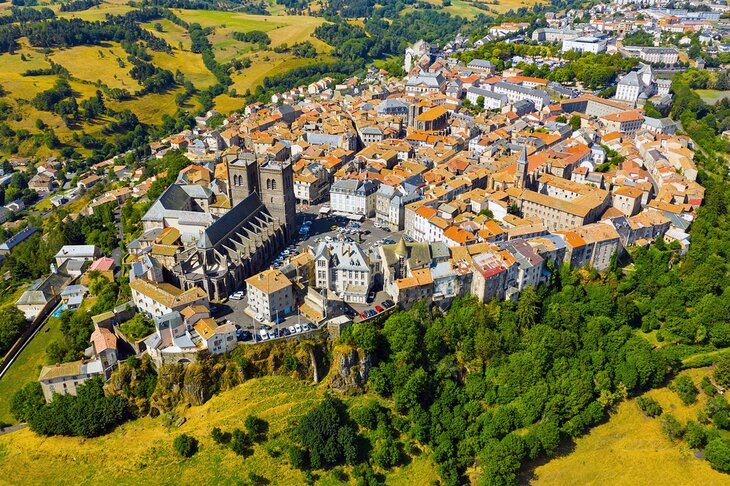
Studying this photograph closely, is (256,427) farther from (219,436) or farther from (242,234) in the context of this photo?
(242,234)

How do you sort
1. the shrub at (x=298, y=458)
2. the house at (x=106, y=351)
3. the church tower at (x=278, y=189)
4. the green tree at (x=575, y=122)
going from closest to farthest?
the shrub at (x=298, y=458), the house at (x=106, y=351), the church tower at (x=278, y=189), the green tree at (x=575, y=122)

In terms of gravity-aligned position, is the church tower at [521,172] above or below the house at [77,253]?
above

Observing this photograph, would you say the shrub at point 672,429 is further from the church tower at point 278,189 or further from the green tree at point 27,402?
the green tree at point 27,402

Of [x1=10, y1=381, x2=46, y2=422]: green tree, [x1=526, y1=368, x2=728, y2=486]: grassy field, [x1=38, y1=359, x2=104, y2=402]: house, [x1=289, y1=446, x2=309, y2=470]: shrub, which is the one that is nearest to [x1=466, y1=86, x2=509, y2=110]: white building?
[x1=526, y1=368, x2=728, y2=486]: grassy field

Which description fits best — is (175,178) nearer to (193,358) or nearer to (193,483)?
(193,358)

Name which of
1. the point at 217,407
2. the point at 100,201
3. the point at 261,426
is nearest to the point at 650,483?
the point at 261,426

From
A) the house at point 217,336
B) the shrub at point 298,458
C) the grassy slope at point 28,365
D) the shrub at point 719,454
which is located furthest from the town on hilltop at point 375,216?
the shrub at point 719,454

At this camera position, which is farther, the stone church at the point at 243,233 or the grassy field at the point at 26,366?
the stone church at the point at 243,233

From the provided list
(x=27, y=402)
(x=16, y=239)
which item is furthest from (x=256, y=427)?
(x=16, y=239)
